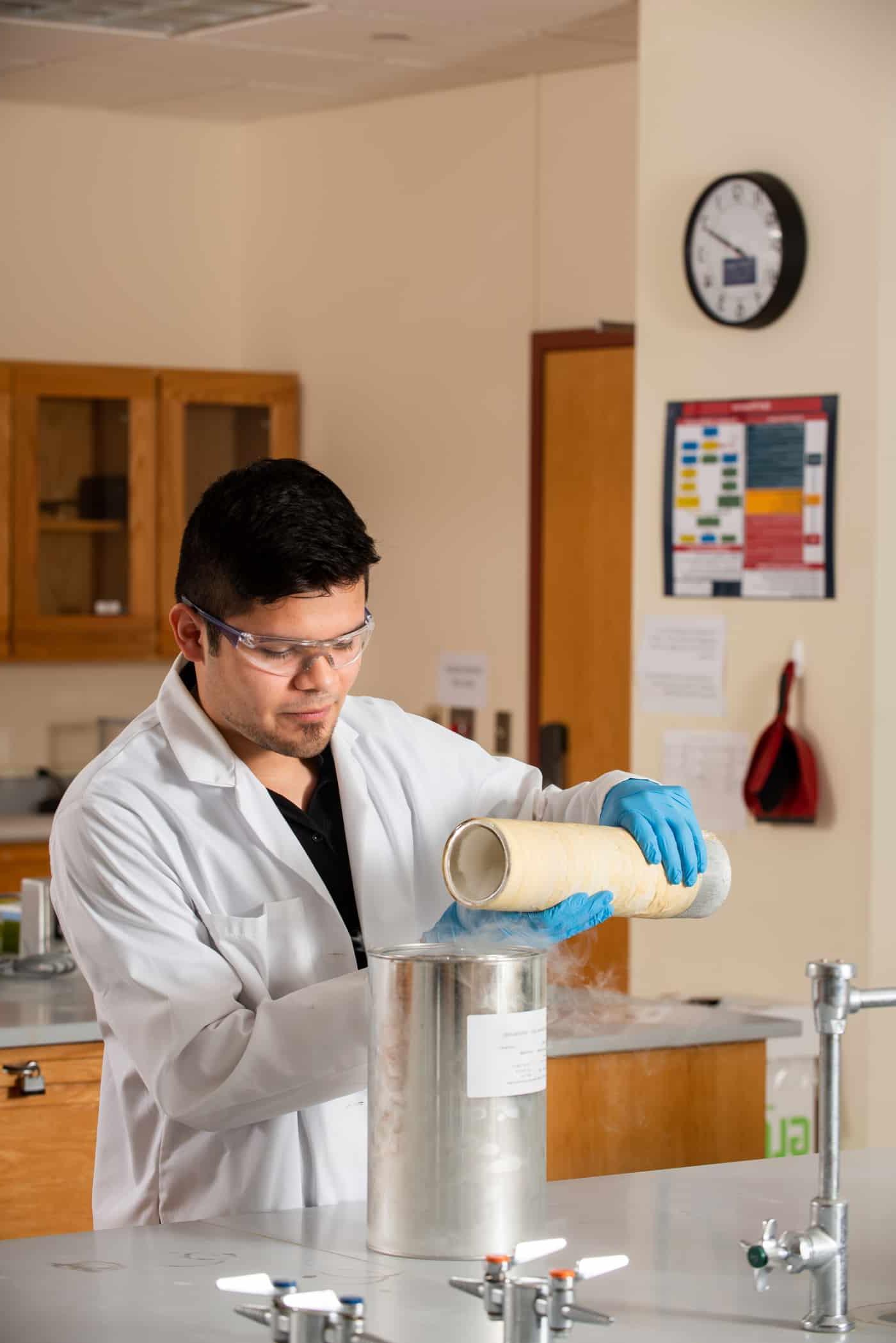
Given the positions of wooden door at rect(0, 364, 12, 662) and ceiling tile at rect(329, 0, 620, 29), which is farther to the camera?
wooden door at rect(0, 364, 12, 662)

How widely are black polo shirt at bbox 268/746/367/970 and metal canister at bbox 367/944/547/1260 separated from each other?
43cm

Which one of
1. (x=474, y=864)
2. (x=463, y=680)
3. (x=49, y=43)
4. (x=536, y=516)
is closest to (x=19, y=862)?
(x=463, y=680)

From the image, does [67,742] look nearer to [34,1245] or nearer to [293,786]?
[293,786]

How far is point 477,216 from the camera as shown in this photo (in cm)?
554

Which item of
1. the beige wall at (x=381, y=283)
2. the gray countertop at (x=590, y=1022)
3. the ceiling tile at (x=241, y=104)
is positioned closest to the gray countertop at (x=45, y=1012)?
the gray countertop at (x=590, y=1022)

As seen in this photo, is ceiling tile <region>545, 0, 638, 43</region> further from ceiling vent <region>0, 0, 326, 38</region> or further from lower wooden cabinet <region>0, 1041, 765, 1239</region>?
lower wooden cabinet <region>0, 1041, 765, 1239</region>

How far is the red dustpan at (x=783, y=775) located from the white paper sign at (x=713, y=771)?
0.36 feet

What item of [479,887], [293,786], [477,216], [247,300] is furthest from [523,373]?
[479,887]

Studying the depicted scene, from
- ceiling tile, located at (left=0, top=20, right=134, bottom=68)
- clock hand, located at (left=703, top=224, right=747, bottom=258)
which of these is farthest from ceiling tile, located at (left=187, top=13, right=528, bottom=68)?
clock hand, located at (left=703, top=224, right=747, bottom=258)

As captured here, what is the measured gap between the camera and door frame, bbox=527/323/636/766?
5.36 metres

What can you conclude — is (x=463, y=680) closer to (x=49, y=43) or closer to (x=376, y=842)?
(x=49, y=43)

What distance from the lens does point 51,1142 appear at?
299 centimetres

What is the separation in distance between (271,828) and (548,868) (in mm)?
410

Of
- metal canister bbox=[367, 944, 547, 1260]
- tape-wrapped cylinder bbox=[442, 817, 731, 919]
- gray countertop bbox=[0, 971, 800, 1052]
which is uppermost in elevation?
tape-wrapped cylinder bbox=[442, 817, 731, 919]
